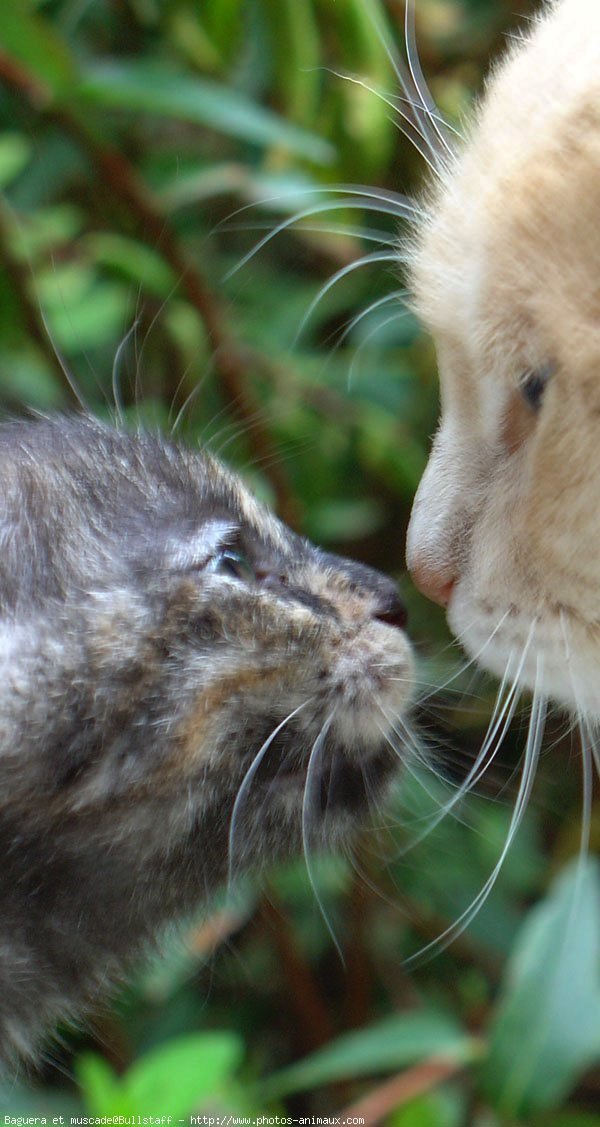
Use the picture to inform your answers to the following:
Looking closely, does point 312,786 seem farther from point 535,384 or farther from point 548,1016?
point 548,1016

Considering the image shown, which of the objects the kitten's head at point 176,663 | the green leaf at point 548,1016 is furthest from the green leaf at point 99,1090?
the green leaf at point 548,1016

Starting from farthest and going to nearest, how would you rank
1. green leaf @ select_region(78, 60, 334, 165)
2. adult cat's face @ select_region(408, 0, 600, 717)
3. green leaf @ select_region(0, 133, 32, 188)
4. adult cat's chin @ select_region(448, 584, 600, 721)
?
green leaf @ select_region(0, 133, 32, 188) → green leaf @ select_region(78, 60, 334, 165) → adult cat's chin @ select_region(448, 584, 600, 721) → adult cat's face @ select_region(408, 0, 600, 717)

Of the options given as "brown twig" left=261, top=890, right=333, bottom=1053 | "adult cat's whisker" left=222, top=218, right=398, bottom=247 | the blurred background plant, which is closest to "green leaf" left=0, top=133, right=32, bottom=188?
the blurred background plant

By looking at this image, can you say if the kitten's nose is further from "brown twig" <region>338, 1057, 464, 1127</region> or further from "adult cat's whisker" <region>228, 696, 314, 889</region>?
"brown twig" <region>338, 1057, 464, 1127</region>

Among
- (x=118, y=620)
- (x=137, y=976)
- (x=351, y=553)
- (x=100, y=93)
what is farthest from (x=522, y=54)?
(x=351, y=553)

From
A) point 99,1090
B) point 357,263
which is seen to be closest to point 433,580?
point 357,263

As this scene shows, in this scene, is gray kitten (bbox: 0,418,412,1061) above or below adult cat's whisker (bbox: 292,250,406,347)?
below
